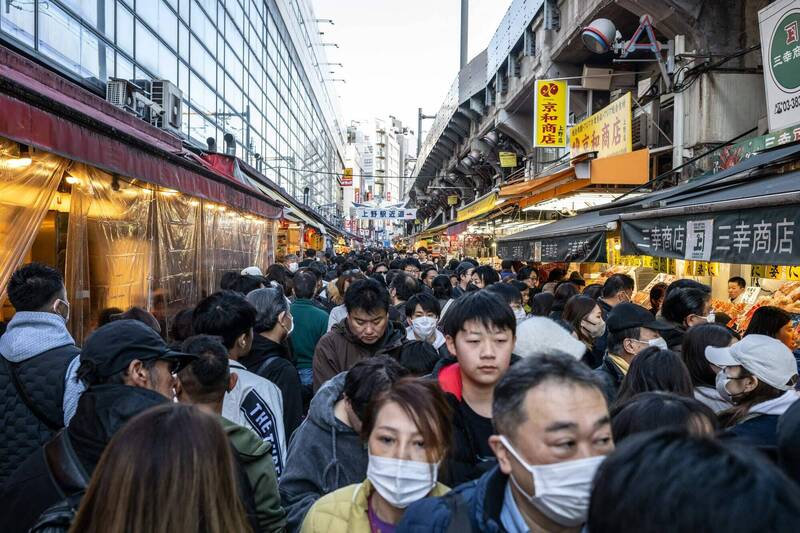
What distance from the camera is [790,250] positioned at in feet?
11.6

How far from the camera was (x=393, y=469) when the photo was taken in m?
2.06

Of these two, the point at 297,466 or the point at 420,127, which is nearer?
the point at 297,466

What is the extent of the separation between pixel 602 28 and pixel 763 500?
11882 millimetres

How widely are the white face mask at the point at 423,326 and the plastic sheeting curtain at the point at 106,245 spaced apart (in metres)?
3.13

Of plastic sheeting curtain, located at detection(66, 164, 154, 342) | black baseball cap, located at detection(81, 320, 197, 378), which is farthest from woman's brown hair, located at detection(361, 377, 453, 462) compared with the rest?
plastic sheeting curtain, located at detection(66, 164, 154, 342)

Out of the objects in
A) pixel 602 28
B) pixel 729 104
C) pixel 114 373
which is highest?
pixel 602 28

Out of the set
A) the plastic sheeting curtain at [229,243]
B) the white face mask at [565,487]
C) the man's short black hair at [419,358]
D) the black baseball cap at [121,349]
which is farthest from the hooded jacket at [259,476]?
the plastic sheeting curtain at [229,243]

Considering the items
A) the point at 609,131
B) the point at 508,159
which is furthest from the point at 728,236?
the point at 508,159

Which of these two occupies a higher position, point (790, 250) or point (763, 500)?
point (790, 250)

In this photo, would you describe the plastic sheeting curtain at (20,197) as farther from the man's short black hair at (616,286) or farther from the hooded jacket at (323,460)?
the man's short black hair at (616,286)

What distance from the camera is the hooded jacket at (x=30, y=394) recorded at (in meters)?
3.10

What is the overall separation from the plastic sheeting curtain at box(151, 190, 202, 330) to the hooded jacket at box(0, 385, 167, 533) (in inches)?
215

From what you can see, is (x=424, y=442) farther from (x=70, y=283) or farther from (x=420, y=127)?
(x=420, y=127)

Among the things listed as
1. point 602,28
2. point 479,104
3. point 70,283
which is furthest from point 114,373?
point 479,104
